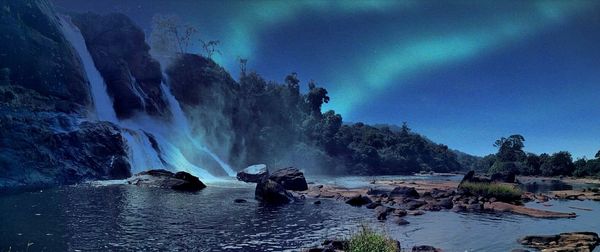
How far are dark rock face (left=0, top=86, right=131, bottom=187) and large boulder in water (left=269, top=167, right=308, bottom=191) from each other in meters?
20.6

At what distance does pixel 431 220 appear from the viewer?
3136 cm

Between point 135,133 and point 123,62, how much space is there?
74.7 ft

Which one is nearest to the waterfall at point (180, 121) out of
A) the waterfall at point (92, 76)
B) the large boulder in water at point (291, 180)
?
the waterfall at point (92, 76)

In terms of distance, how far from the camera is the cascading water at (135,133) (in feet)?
207

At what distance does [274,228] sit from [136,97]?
58846 millimetres

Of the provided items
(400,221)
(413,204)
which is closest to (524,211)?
(413,204)

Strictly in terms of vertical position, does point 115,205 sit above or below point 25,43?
below

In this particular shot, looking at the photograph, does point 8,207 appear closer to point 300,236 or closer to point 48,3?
point 300,236

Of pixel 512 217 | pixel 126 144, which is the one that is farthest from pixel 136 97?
pixel 512 217

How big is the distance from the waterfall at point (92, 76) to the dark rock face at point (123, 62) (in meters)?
1.59

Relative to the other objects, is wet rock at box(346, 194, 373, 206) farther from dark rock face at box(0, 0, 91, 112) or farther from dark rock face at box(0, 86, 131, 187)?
dark rock face at box(0, 0, 91, 112)

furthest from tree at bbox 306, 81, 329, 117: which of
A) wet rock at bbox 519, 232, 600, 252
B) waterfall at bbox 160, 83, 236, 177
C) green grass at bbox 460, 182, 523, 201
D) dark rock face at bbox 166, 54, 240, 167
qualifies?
wet rock at bbox 519, 232, 600, 252

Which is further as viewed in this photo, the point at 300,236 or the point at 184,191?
the point at 184,191

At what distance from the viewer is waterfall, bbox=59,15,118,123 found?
68.9 metres
